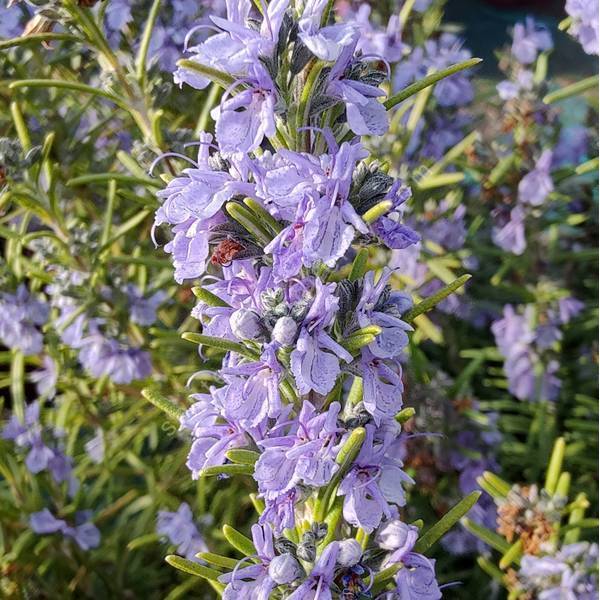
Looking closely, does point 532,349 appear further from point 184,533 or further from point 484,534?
point 184,533

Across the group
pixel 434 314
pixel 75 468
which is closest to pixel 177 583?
pixel 75 468

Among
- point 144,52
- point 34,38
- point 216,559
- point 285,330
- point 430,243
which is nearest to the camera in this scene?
point 285,330

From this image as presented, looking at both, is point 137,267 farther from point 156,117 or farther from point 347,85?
point 347,85

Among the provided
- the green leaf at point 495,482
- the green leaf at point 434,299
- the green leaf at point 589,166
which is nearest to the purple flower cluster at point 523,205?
the green leaf at point 589,166

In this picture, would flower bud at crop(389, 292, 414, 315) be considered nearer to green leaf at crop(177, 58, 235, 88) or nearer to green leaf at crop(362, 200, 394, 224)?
green leaf at crop(362, 200, 394, 224)

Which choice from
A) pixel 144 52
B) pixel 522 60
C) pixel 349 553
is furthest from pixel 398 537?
pixel 522 60

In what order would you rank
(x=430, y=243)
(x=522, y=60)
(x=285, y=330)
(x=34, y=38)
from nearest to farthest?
(x=285, y=330) < (x=34, y=38) < (x=430, y=243) < (x=522, y=60)

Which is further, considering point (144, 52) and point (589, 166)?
point (589, 166)
